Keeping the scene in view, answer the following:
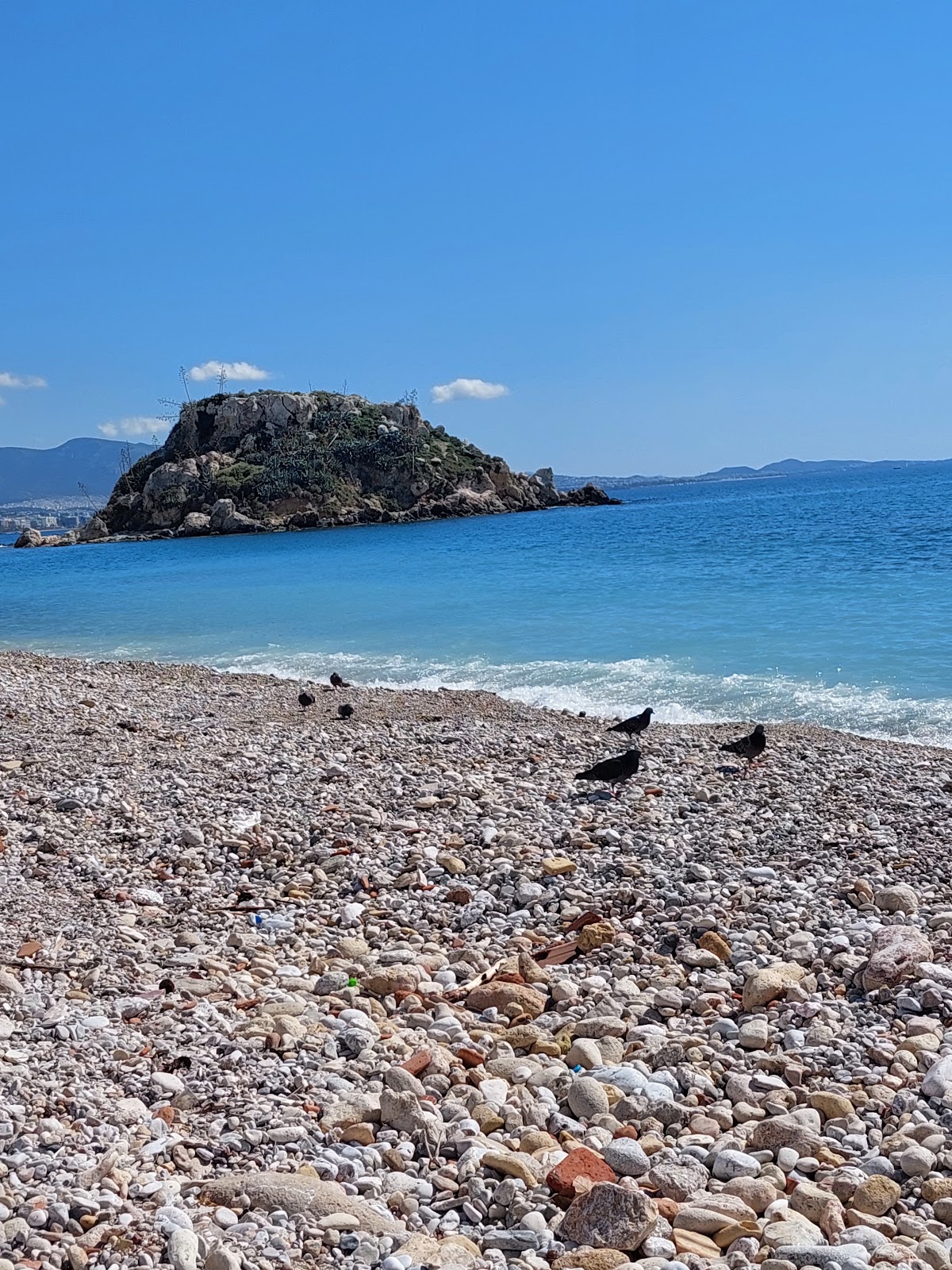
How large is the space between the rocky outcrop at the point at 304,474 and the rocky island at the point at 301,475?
0.12 meters

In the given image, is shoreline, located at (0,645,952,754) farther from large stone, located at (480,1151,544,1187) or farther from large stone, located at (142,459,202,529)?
large stone, located at (142,459,202,529)

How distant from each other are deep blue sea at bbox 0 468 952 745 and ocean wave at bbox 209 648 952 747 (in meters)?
0.05

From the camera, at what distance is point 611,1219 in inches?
145

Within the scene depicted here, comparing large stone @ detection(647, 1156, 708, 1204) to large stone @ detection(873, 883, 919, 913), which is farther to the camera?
large stone @ detection(873, 883, 919, 913)

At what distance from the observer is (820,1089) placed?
4836mm

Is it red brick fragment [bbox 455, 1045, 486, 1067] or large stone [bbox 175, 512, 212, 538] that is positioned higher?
large stone [bbox 175, 512, 212, 538]

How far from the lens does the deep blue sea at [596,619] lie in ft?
53.2

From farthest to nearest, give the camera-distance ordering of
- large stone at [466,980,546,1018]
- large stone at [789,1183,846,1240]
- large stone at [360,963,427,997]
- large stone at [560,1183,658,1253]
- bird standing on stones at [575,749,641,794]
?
bird standing on stones at [575,749,641,794]
large stone at [360,963,427,997]
large stone at [466,980,546,1018]
large stone at [789,1183,846,1240]
large stone at [560,1183,658,1253]

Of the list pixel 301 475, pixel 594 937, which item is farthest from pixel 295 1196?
pixel 301 475

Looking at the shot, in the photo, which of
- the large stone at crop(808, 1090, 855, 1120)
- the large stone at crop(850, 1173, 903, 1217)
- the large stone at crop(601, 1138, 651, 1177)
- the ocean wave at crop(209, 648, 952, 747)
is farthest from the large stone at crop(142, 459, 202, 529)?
the large stone at crop(850, 1173, 903, 1217)

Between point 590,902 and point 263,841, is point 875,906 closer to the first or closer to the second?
point 590,902

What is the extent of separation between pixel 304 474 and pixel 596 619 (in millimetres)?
79594

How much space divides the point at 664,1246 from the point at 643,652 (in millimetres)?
16405

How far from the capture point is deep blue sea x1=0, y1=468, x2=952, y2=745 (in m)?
16.2
